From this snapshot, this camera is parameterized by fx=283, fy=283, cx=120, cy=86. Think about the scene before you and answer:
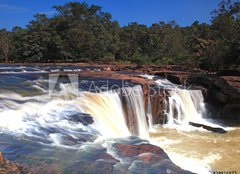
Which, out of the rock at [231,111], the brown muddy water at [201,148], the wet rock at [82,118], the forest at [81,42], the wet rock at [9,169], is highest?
the forest at [81,42]

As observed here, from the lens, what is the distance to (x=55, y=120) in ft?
25.6

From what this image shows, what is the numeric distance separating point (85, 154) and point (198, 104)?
387 inches

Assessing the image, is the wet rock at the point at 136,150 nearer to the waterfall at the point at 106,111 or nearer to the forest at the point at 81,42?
the waterfall at the point at 106,111

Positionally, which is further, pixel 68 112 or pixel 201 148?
pixel 201 148

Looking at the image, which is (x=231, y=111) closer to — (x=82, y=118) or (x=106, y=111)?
(x=106, y=111)

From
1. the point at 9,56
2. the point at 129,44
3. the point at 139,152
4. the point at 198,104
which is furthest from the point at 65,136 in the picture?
the point at 9,56

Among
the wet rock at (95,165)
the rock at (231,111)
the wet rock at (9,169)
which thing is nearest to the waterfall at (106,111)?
the wet rock at (95,165)

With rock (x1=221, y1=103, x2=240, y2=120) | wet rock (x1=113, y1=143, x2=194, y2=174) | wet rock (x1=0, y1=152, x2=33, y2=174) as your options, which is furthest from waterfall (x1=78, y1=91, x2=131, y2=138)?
rock (x1=221, y1=103, x2=240, y2=120)

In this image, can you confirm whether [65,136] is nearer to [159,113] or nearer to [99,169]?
[99,169]

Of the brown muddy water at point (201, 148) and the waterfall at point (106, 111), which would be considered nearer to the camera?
the brown muddy water at point (201, 148)

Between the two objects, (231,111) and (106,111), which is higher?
(106,111)

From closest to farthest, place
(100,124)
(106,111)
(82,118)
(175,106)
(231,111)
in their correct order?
(82,118) < (100,124) < (106,111) < (175,106) < (231,111)

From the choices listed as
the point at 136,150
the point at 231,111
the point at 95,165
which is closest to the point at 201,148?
the point at 136,150

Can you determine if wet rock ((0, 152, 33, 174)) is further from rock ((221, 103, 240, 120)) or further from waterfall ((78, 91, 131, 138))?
Answer: rock ((221, 103, 240, 120))
